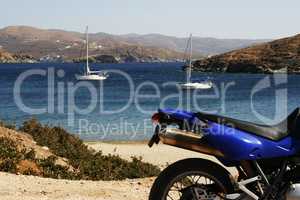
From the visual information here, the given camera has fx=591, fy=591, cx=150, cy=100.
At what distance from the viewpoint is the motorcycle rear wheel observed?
5617 mm

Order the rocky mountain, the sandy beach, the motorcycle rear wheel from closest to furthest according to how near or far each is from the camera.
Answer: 1. the motorcycle rear wheel
2. the sandy beach
3. the rocky mountain

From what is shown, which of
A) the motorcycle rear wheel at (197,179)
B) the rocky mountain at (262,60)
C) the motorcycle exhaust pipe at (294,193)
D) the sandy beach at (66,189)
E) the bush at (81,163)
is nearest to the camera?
the motorcycle exhaust pipe at (294,193)

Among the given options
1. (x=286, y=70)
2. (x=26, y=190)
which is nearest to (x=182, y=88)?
(x=286, y=70)

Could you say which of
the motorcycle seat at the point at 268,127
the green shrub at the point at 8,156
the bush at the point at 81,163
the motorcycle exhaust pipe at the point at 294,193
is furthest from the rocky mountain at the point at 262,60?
the motorcycle exhaust pipe at the point at 294,193

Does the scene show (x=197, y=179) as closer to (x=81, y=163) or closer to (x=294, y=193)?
(x=294, y=193)

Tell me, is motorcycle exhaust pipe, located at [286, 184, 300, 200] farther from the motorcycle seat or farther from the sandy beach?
the sandy beach

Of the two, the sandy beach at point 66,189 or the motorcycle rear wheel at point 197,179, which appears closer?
the motorcycle rear wheel at point 197,179

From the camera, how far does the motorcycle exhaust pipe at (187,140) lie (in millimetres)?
5504

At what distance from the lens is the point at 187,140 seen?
5.51 metres

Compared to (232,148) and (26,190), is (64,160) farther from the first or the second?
(232,148)

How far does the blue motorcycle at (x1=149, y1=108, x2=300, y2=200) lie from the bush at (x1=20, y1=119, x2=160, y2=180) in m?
5.92

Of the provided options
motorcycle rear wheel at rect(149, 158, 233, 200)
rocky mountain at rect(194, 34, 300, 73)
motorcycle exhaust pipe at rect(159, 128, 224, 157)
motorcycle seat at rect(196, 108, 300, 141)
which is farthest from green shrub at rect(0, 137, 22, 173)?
rocky mountain at rect(194, 34, 300, 73)

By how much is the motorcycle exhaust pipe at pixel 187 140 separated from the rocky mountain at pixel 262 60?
154 m

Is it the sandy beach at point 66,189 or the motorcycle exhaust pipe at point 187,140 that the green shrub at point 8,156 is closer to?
the sandy beach at point 66,189
